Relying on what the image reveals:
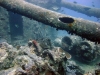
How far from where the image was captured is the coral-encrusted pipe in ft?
17.7

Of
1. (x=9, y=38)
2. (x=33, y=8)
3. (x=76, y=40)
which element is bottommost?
(x=9, y=38)

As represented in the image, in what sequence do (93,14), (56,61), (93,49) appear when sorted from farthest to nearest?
(93,14) → (93,49) → (56,61)

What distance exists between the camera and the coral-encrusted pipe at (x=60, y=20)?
5.41 meters

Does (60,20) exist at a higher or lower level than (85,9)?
lower

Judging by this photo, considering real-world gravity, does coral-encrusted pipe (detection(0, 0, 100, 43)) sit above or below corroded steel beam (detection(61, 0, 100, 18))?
below

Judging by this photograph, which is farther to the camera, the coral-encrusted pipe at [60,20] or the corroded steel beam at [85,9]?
the corroded steel beam at [85,9]

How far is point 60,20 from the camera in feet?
19.1

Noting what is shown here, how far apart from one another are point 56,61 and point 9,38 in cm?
858

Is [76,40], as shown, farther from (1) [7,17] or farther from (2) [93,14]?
(2) [93,14]

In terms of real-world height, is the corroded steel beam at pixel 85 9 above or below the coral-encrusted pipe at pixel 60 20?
above

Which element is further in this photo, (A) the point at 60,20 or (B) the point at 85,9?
(B) the point at 85,9

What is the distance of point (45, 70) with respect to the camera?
3186 mm

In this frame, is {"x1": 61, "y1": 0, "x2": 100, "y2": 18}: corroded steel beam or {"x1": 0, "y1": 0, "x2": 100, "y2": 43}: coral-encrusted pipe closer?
{"x1": 0, "y1": 0, "x2": 100, "y2": 43}: coral-encrusted pipe

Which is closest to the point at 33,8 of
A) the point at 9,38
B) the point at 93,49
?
the point at 93,49
